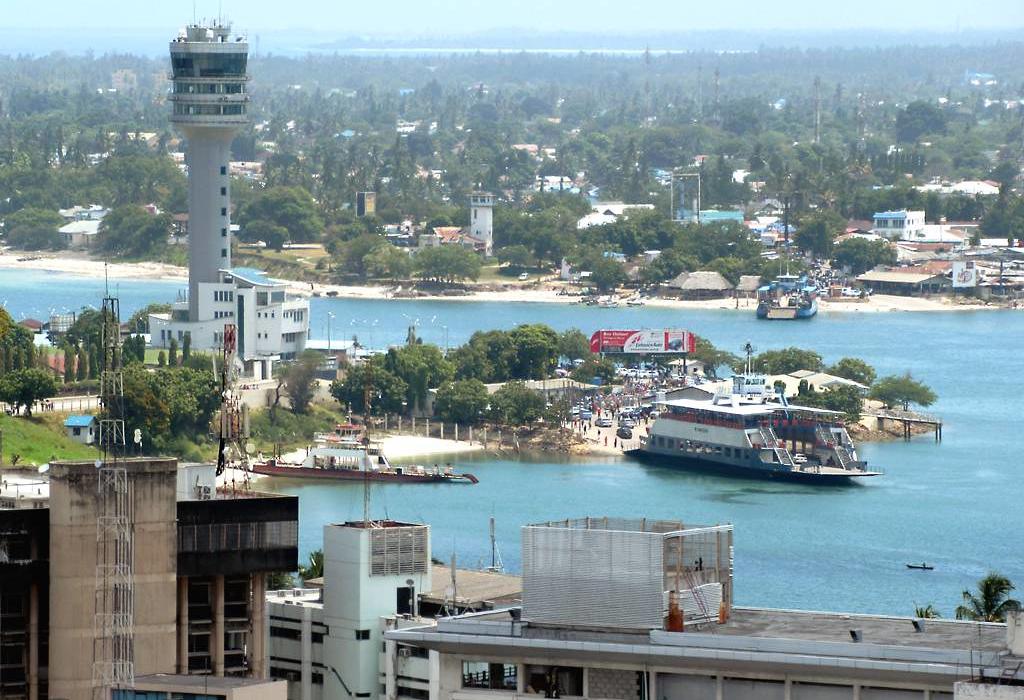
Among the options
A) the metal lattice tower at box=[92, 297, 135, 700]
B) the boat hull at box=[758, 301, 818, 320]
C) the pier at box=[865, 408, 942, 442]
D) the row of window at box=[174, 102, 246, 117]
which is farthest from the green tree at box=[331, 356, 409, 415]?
the metal lattice tower at box=[92, 297, 135, 700]

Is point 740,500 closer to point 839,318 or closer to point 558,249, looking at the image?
point 839,318

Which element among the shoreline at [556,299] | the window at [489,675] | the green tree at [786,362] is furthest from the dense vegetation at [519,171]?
the window at [489,675]

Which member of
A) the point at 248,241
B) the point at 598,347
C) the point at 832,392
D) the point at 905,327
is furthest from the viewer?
the point at 248,241

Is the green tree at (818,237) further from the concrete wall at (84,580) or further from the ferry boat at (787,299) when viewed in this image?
the concrete wall at (84,580)

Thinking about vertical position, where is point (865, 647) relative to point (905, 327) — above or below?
above

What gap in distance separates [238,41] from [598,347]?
10.9 meters

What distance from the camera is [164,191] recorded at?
117188mm

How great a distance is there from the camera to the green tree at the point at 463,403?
62125 millimetres

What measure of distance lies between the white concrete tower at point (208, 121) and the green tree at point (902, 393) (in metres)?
14.7

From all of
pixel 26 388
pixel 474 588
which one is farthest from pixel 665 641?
pixel 26 388

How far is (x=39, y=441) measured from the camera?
168ft

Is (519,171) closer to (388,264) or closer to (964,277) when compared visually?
(388,264)

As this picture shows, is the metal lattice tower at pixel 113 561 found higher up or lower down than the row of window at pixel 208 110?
lower down

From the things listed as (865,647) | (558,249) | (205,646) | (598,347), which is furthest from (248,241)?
(865,647)
